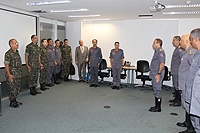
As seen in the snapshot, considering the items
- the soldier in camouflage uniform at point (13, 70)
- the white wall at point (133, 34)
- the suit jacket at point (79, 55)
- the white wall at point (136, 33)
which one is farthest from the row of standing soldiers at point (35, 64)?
the white wall at point (133, 34)

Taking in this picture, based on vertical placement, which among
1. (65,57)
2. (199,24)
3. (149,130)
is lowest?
(149,130)

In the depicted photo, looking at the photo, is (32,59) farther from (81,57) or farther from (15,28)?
(81,57)

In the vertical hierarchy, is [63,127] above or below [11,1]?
below

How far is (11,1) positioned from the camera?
174 inches

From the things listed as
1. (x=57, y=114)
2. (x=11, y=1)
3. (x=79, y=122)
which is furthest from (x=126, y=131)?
(x=11, y=1)

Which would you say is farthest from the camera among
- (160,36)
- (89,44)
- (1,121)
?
(89,44)

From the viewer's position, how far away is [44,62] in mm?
5859

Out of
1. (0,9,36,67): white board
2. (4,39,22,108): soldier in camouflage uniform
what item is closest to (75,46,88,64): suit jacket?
(0,9,36,67): white board

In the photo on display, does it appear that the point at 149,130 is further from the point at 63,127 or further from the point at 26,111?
the point at 26,111

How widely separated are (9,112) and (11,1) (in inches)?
106

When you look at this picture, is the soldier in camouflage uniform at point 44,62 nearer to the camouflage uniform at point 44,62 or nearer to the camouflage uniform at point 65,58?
the camouflage uniform at point 44,62

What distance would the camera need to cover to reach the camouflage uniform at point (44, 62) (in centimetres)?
581

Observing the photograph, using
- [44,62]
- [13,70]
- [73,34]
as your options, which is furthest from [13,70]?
[73,34]

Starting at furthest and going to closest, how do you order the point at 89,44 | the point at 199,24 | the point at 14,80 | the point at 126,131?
1. the point at 89,44
2. the point at 199,24
3. the point at 14,80
4. the point at 126,131
